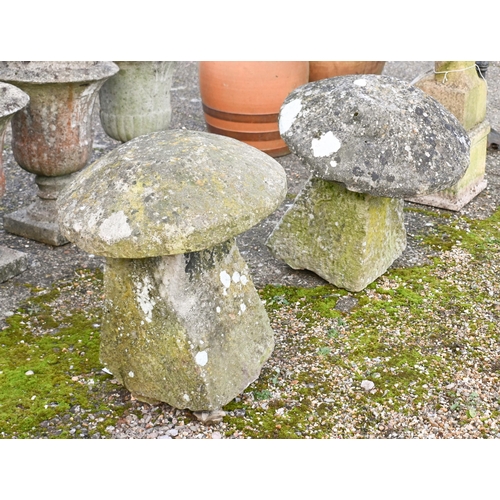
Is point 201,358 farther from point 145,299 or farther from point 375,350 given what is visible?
point 375,350

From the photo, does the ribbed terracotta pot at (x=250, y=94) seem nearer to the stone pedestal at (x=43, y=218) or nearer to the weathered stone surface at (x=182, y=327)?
the stone pedestal at (x=43, y=218)

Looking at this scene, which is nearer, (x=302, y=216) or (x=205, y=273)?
(x=205, y=273)

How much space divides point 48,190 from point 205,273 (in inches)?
78.1

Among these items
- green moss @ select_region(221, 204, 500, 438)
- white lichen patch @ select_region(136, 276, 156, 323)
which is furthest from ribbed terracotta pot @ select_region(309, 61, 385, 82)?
white lichen patch @ select_region(136, 276, 156, 323)

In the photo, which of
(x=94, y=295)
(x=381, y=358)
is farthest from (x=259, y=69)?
(x=381, y=358)

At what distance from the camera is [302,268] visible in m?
4.27

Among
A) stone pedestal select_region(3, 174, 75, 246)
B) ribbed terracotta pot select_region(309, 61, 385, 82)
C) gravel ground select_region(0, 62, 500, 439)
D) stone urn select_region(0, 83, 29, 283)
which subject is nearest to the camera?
gravel ground select_region(0, 62, 500, 439)

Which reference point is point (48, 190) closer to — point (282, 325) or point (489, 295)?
point (282, 325)

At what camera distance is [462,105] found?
5020 millimetres

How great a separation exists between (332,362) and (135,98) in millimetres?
2730

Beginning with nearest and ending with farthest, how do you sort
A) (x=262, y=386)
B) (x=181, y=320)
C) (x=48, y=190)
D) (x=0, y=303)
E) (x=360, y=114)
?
(x=181, y=320), (x=262, y=386), (x=360, y=114), (x=0, y=303), (x=48, y=190)

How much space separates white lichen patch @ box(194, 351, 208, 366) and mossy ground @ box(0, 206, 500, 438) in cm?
29

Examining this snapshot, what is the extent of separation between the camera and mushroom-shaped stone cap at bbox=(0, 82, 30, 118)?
370 cm

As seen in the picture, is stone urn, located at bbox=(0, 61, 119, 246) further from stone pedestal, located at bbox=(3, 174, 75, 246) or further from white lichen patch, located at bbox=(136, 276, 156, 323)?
white lichen patch, located at bbox=(136, 276, 156, 323)
